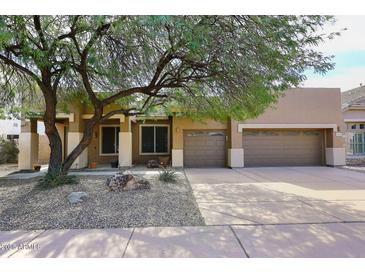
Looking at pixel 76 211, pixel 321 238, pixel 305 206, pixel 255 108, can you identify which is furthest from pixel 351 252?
pixel 255 108

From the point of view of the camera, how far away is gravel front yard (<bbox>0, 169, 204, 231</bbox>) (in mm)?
5219

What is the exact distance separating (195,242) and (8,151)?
59.8 feet

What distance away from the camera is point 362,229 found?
15.8 ft

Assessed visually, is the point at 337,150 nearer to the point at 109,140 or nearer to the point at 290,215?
the point at 290,215

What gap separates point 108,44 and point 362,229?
7678 millimetres

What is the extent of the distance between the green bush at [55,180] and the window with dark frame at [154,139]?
8.60 meters

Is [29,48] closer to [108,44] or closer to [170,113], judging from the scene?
[108,44]

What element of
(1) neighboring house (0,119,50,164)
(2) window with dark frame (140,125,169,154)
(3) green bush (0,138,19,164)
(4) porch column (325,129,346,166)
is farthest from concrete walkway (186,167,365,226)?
(3) green bush (0,138,19,164)

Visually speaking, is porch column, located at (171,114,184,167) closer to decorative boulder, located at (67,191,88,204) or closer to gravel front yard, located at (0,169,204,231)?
gravel front yard, located at (0,169,204,231)

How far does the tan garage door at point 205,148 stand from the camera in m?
15.6

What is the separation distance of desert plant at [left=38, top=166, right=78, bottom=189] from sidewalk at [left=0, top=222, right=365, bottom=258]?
312 cm

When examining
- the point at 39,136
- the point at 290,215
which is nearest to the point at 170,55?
the point at 290,215

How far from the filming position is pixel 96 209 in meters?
5.95

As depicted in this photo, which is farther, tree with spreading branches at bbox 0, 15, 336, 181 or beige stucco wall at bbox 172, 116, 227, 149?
beige stucco wall at bbox 172, 116, 227, 149
